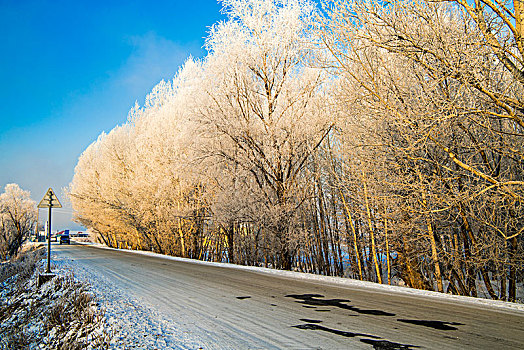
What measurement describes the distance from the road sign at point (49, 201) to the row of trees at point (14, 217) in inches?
1789

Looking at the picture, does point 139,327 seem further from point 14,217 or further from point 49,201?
point 14,217

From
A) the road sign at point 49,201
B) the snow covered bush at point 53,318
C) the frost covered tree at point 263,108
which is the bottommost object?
the snow covered bush at point 53,318

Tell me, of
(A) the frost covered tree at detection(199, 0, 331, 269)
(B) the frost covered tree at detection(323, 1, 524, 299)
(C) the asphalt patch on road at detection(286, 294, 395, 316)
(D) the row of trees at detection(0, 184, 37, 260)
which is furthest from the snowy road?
(D) the row of trees at detection(0, 184, 37, 260)

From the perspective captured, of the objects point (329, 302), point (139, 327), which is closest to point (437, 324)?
point (329, 302)

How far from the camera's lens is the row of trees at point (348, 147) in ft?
25.4

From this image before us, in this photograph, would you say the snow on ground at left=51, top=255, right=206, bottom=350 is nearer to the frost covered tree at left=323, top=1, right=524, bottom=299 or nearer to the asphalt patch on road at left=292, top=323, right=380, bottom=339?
Result: the asphalt patch on road at left=292, top=323, right=380, bottom=339

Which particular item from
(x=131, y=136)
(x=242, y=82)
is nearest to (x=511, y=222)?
(x=242, y=82)

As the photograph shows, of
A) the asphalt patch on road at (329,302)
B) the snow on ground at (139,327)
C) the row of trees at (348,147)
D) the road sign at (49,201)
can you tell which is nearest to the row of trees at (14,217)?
the row of trees at (348,147)

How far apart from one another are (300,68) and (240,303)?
46.0 feet

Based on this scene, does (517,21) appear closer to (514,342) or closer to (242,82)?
(514,342)

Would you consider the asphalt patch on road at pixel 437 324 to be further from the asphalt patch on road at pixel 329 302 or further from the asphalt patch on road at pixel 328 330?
the asphalt patch on road at pixel 328 330

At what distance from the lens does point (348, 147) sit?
487 inches

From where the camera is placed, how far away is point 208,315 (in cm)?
573

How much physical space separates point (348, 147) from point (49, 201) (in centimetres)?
1078
